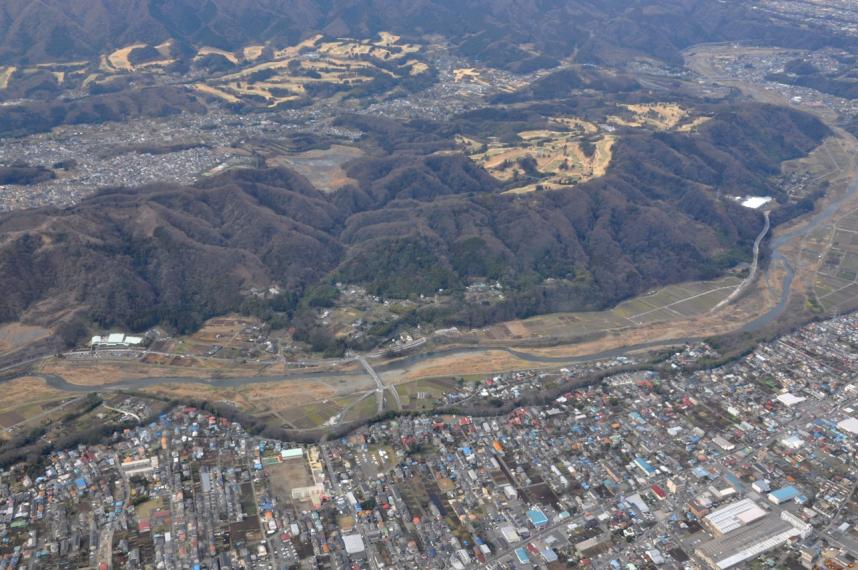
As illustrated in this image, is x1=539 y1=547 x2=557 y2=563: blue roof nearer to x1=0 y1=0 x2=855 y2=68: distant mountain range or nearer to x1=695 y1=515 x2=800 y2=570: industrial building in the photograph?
x1=695 y1=515 x2=800 y2=570: industrial building

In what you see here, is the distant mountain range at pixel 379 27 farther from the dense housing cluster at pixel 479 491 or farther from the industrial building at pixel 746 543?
the industrial building at pixel 746 543

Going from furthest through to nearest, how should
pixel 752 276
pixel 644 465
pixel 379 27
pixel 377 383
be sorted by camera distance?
pixel 379 27 < pixel 752 276 < pixel 377 383 < pixel 644 465

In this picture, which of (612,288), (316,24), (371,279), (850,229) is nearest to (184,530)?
(371,279)

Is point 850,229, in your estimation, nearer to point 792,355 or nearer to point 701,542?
point 792,355

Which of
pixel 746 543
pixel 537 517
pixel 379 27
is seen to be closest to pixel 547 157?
pixel 537 517

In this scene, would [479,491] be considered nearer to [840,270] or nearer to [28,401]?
[28,401]
